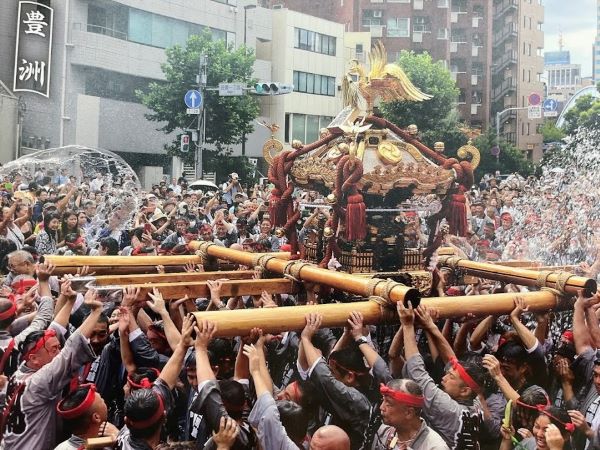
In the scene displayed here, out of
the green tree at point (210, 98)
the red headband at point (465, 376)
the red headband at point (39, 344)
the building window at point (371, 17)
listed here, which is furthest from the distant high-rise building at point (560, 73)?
the red headband at point (39, 344)

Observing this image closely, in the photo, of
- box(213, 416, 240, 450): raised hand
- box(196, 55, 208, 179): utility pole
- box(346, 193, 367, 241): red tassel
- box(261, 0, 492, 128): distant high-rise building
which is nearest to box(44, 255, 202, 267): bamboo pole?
box(346, 193, 367, 241): red tassel

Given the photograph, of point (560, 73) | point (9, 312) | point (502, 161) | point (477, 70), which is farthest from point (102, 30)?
point (560, 73)

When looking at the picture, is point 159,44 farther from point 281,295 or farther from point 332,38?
point 281,295

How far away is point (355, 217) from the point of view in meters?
4.48

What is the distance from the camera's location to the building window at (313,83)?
30.1 metres

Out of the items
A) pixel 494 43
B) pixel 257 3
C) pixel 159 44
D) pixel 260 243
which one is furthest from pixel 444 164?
pixel 494 43

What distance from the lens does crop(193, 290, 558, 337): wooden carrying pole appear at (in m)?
3.47

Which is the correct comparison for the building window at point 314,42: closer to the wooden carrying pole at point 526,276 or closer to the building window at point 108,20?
the building window at point 108,20

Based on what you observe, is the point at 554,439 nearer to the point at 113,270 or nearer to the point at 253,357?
the point at 253,357

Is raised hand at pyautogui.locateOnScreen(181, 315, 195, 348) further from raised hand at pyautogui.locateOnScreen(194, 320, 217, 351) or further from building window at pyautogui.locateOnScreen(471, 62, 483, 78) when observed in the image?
building window at pyautogui.locateOnScreen(471, 62, 483, 78)

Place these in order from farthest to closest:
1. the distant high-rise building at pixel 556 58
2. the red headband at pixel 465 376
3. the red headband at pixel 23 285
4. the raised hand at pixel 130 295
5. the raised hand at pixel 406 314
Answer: the distant high-rise building at pixel 556 58
the red headband at pixel 23 285
the raised hand at pixel 130 295
the red headband at pixel 465 376
the raised hand at pixel 406 314

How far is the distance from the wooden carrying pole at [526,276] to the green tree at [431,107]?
1429 cm

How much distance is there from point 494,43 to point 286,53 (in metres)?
11.6

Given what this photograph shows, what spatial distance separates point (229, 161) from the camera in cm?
2545
